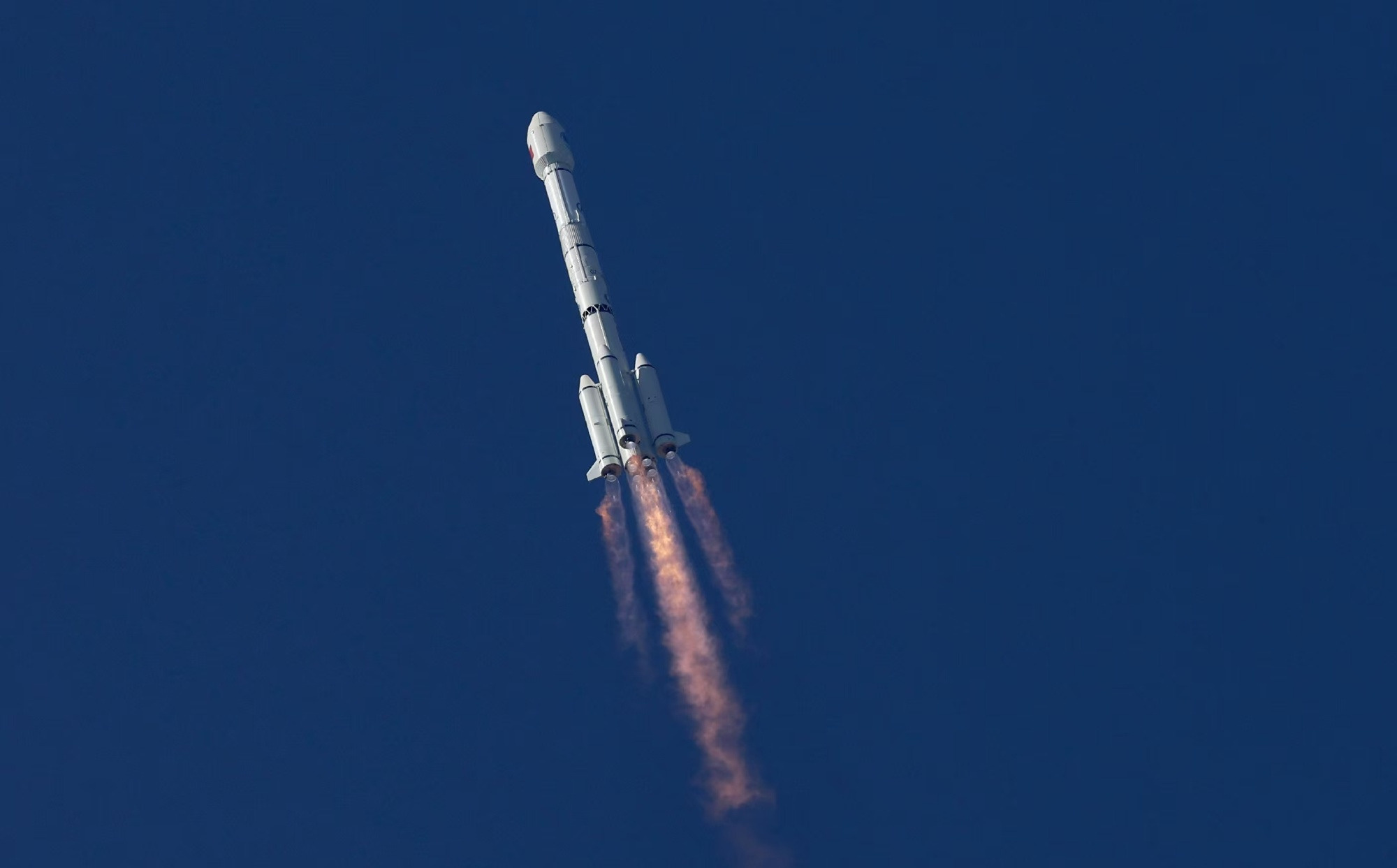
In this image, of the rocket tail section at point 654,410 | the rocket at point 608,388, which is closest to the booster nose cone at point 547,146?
the rocket at point 608,388

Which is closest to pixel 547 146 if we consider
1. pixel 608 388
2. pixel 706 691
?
pixel 608 388

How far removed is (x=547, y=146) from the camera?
416 feet

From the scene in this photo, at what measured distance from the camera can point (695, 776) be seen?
129500mm

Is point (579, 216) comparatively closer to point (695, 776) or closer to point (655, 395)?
point (655, 395)

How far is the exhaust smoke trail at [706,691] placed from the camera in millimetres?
128250

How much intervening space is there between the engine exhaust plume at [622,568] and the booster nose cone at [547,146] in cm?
1467

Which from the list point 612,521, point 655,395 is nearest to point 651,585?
point 612,521

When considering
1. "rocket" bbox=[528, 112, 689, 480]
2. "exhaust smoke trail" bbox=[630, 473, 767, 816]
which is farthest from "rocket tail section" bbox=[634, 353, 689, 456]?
"exhaust smoke trail" bbox=[630, 473, 767, 816]

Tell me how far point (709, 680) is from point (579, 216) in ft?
72.4

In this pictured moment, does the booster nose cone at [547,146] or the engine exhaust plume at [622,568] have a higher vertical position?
the booster nose cone at [547,146]

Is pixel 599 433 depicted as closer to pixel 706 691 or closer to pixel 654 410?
pixel 654 410

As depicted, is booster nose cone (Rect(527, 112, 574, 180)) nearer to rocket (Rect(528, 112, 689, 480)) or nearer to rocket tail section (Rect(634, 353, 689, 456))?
rocket (Rect(528, 112, 689, 480))

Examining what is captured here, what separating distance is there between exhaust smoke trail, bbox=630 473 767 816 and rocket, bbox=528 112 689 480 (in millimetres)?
11721

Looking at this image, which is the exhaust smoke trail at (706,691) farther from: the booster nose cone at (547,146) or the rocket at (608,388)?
the booster nose cone at (547,146)
